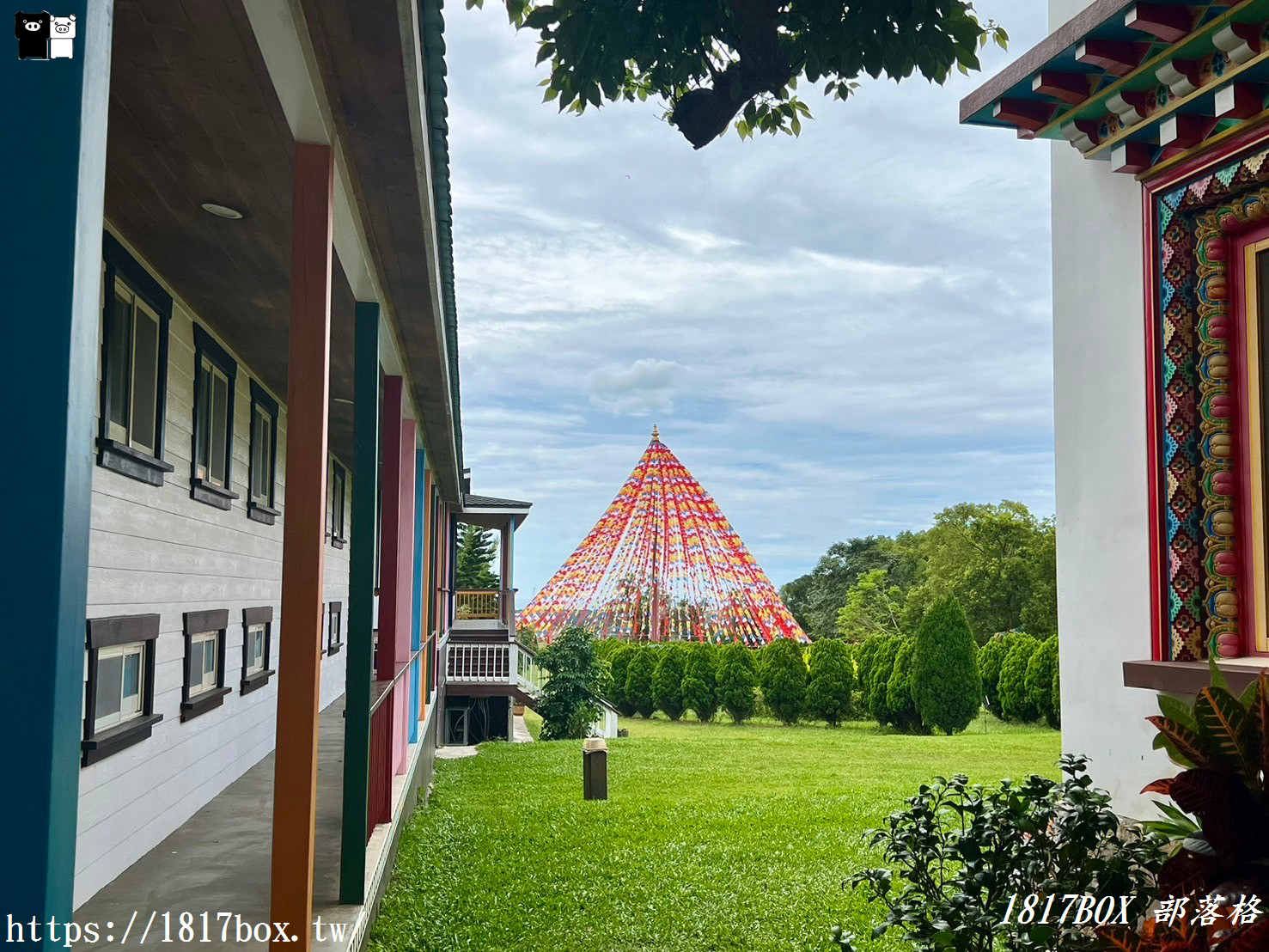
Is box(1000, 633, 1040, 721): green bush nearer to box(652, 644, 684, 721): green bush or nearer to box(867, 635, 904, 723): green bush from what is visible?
box(867, 635, 904, 723): green bush

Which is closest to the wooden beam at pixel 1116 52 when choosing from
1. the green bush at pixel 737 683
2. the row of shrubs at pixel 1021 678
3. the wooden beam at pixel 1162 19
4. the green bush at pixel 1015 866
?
the wooden beam at pixel 1162 19

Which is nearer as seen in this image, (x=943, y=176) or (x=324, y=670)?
(x=324, y=670)

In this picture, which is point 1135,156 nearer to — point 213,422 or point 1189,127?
point 1189,127

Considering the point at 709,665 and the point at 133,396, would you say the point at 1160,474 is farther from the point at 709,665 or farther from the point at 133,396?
A: the point at 709,665

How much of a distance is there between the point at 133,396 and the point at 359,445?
1.25m

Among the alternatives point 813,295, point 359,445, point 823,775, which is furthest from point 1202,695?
point 813,295

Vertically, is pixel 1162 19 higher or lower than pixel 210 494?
higher

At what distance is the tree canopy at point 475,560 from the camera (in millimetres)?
45969

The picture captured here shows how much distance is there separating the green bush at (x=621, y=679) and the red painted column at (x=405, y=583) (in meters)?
15.2

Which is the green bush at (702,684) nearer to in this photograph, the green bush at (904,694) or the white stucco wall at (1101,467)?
the green bush at (904,694)

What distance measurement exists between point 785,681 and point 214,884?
16426 mm

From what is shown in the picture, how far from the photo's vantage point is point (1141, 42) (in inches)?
138

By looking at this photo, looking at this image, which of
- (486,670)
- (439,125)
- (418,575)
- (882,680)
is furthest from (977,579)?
(439,125)

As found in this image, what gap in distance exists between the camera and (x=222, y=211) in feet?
12.9
